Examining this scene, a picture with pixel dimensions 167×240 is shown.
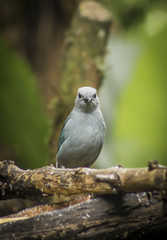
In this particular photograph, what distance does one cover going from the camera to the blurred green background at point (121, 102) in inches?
181

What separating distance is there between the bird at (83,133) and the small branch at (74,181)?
0.80 meters

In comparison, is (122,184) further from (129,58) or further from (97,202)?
(129,58)

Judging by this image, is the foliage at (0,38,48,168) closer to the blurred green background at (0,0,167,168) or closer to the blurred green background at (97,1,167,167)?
the blurred green background at (0,0,167,168)

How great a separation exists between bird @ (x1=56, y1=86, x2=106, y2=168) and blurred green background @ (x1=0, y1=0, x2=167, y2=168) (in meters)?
0.75

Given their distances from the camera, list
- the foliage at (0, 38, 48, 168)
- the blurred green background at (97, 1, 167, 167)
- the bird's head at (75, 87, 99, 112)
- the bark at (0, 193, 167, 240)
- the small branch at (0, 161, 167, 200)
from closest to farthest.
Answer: the small branch at (0, 161, 167, 200)
the bark at (0, 193, 167, 240)
the bird's head at (75, 87, 99, 112)
the foliage at (0, 38, 48, 168)
the blurred green background at (97, 1, 167, 167)

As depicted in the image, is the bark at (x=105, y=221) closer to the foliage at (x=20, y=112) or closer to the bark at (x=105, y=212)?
the bark at (x=105, y=212)

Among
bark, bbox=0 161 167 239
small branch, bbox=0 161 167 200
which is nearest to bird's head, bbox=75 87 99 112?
small branch, bbox=0 161 167 200

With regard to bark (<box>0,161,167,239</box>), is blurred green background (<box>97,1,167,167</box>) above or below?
above

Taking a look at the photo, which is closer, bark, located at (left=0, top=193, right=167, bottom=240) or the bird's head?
bark, located at (left=0, top=193, right=167, bottom=240)

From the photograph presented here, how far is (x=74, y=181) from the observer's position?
2.84 meters

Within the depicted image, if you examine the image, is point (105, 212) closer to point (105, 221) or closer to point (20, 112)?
point (105, 221)

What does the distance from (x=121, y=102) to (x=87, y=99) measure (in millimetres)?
1547

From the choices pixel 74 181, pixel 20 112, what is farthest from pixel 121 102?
pixel 74 181

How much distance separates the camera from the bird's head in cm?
388
